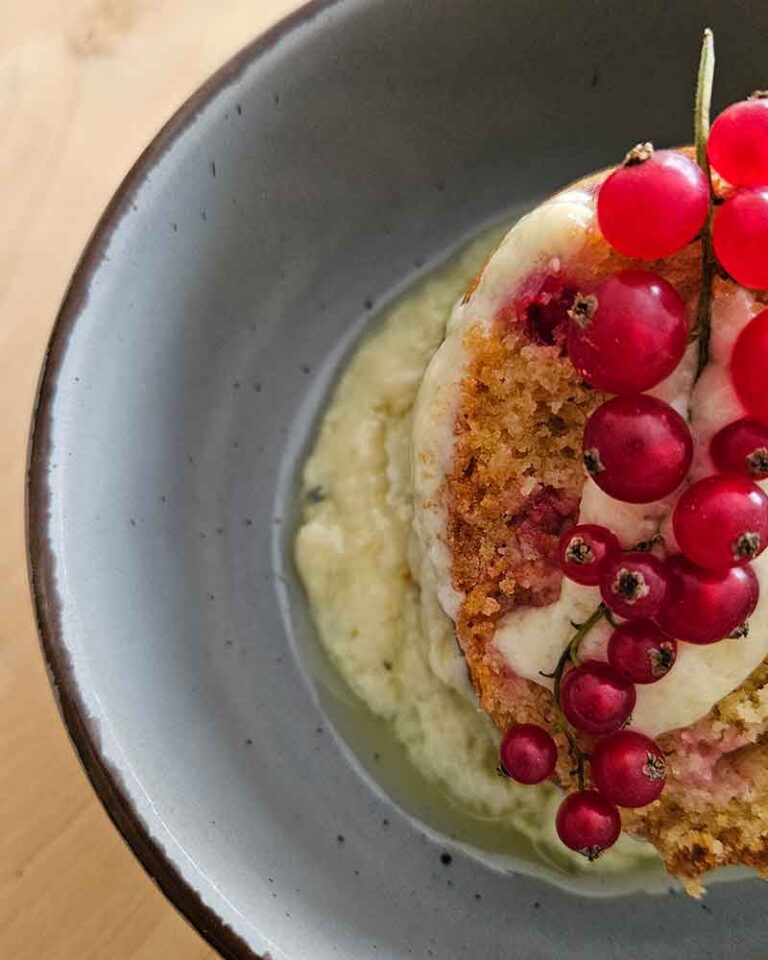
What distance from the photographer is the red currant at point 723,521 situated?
852mm

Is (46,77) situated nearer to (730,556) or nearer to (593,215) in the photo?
(593,215)

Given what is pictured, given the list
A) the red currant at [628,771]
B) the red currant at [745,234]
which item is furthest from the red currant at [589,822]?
the red currant at [745,234]

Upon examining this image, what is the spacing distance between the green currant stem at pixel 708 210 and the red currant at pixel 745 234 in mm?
14

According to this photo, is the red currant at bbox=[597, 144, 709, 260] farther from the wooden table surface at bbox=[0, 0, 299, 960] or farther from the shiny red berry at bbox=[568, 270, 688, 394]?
the wooden table surface at bbox=[0, 0, 299, 960]

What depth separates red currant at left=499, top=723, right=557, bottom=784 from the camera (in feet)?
3.40

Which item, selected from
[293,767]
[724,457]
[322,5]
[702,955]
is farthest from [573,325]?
[702,955]

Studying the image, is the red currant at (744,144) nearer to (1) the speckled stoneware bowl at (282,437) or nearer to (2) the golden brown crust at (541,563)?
(2) the golden brown crust at (541,563)

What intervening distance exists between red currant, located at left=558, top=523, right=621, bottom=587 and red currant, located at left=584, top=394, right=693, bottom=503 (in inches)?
2.0

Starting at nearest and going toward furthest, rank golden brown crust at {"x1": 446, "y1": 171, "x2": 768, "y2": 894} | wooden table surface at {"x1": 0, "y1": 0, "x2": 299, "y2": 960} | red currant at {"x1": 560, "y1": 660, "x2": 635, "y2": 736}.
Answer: red currant at {"x1": 560, "y1": 660, "x2": 635, "y2": 736}, golden brown crust at {"x1": 446, "y1": 171, "x2": 768, "y2": 894}, wooden table surface at {"x1": 0, "y1": 0, "x2": 299, "y2": 960}

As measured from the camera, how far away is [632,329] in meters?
0.87

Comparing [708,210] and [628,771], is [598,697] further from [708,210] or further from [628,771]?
[708,210]

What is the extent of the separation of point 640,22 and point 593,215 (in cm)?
46

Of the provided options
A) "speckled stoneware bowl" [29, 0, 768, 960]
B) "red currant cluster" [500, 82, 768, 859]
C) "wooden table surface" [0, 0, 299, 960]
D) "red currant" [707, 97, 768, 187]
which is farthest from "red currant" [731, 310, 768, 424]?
"wooden table surface" [0, 0, 299, 960]

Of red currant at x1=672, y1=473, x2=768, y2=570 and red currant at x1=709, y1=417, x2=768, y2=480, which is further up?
red currant at x1=709, y1=417, x2=768, y2=480
